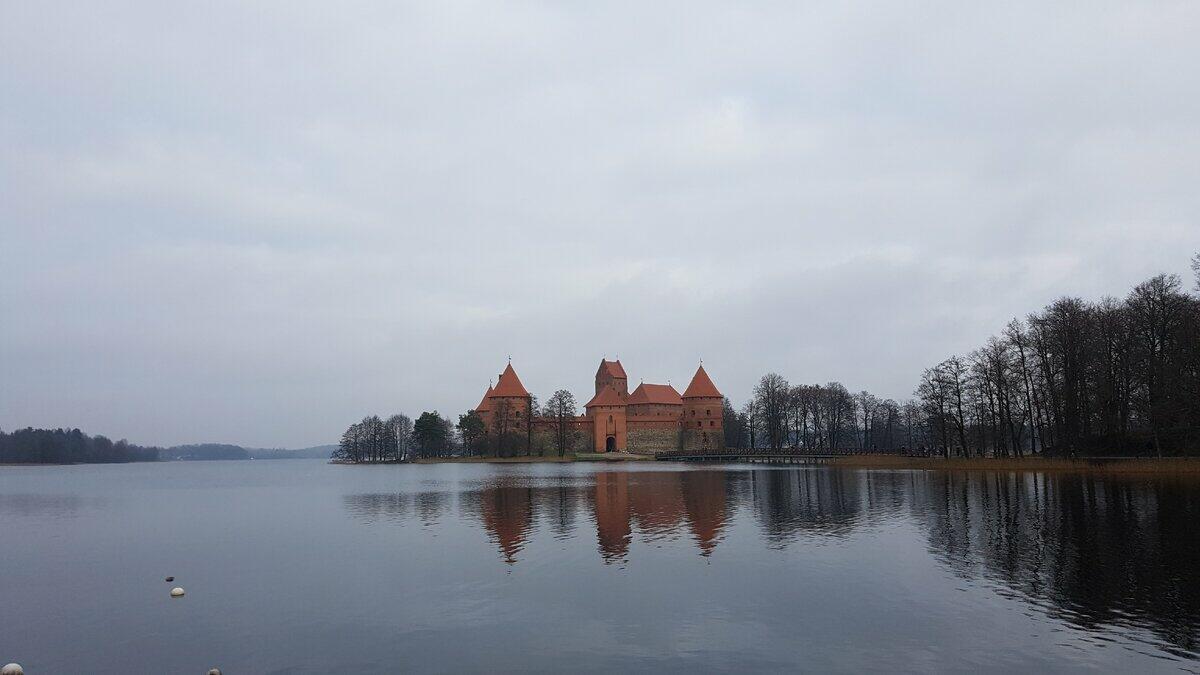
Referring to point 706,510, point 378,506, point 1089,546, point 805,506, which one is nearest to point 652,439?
point 378,506

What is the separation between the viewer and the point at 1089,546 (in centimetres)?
2020

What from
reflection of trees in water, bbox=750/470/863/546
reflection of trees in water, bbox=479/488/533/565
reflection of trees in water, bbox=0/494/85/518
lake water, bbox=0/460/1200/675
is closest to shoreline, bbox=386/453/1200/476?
reflection of trees in water, bbox=750/470/863/546

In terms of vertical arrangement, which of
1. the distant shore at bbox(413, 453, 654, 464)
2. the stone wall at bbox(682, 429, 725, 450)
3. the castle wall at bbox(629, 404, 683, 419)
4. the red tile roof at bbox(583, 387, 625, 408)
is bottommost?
the distant shore at bbox(413, 453, 654, 464)

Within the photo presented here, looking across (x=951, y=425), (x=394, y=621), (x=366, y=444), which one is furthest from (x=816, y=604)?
(x=366, y=444)

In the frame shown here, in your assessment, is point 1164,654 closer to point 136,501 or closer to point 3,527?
point 3,527

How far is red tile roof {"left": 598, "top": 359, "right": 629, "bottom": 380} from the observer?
132m

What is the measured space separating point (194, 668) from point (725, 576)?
1170 cm

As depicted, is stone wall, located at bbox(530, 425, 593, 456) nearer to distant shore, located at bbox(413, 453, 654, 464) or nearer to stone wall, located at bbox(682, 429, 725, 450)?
distant shore, located at bbox(413, 453, 654, 464)

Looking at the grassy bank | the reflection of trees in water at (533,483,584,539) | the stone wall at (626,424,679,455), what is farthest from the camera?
the stone wall at (626,424,679,455)

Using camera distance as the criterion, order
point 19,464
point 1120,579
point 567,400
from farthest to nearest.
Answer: point 19,464
point 567,400
point 1120,579

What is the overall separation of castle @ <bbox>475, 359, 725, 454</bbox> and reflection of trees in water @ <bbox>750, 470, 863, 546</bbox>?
224 feet

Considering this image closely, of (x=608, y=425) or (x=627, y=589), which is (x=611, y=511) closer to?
(x=627, y=589)

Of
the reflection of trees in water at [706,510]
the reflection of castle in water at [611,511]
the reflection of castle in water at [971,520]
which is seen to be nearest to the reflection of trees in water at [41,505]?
the reflection of castle in water at [971,520]

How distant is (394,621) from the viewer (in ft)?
47.8
